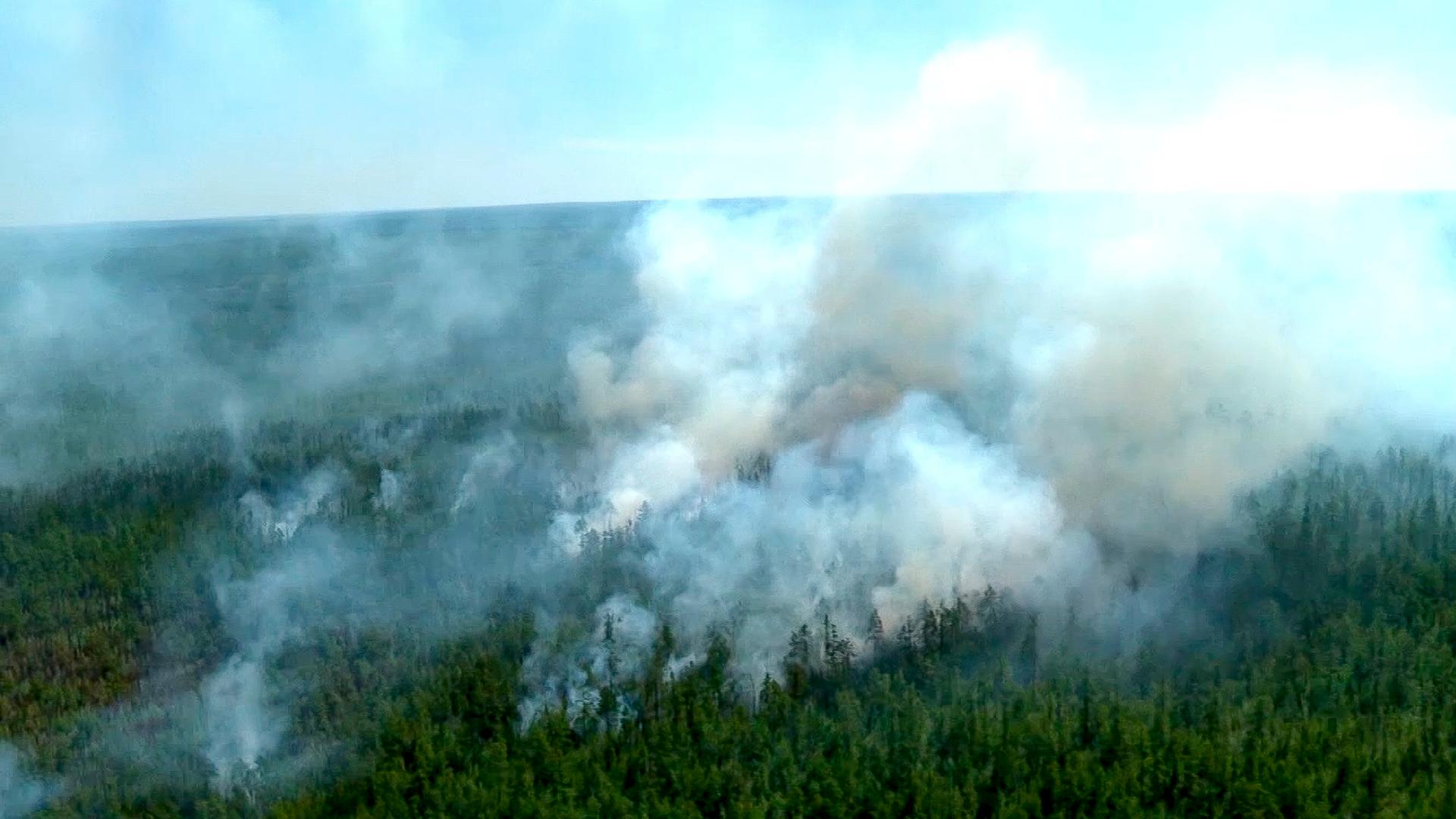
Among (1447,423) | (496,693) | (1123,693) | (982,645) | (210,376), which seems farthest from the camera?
(210,376)

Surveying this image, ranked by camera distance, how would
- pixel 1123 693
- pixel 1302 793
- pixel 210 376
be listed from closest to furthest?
1. pixel 1302 793
2. pixel 1123 693
3. pixel 210 376

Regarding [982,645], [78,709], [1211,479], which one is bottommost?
[78,709]

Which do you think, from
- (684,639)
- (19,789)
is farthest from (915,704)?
(19,789)

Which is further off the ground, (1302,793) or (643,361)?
(643,361)

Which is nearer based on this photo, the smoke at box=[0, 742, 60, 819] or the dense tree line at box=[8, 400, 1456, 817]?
the dense tree line at box=[8, 400, 1456, 817]

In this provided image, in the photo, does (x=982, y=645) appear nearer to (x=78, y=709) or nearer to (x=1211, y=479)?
(x=1211, y=479)

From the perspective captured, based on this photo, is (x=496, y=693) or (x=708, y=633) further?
(x=708, y=633)

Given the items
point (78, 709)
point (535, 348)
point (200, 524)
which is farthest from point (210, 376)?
point (78, 709)

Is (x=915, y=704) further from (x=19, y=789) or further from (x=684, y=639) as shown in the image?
(x=19, y=789)

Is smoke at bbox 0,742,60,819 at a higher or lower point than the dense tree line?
lower
